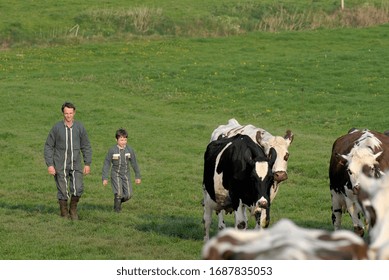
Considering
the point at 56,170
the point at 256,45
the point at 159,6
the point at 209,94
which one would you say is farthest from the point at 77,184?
the point at 159,6

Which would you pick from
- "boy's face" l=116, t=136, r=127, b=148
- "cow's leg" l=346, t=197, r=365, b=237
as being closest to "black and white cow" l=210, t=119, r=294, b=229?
"cow's leg" l=346, t=197, r=365, b=237

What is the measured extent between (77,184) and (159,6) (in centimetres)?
5174

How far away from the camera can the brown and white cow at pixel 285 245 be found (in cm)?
295

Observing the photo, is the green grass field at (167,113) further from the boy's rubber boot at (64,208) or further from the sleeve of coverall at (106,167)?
the sleeve of coverall at (106,167)

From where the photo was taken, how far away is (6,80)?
147 feet

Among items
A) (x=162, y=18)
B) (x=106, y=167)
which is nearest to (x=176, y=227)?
(x=106, y=167)

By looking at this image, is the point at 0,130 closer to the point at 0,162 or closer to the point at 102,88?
the point at 0,162

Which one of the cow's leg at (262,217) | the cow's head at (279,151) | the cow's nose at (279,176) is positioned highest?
the cow's head at (279,151)

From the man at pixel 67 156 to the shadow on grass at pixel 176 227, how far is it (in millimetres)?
1447

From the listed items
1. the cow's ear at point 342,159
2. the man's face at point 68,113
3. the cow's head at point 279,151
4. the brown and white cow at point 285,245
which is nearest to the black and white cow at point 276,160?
the cow's head at point 279,151

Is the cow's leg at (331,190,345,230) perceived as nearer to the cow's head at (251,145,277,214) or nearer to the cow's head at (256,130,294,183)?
the cow's head at (256,130,294,183)

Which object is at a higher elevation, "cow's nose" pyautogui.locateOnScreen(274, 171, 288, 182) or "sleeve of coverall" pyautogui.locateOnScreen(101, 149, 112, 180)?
"cow's nose" pyautogui.locateOnScreen(274, 171, 288, 182)

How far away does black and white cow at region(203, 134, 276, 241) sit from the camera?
43.4ft

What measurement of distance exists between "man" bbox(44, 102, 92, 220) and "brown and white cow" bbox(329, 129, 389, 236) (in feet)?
15.3
